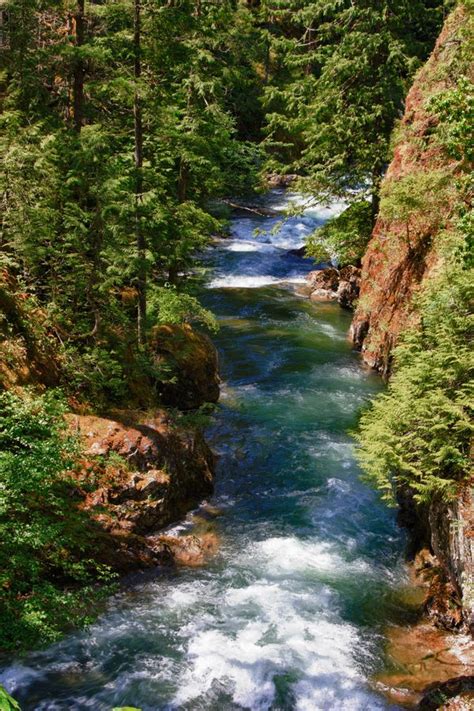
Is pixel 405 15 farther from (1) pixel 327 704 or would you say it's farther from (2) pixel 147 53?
(1) pixel 327 704

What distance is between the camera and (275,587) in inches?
388

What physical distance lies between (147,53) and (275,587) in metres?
11.4

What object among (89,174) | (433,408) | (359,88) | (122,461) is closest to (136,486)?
(122,461)

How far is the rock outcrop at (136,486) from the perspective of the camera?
1002 centimetres

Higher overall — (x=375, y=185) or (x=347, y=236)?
(x=375, y=185)

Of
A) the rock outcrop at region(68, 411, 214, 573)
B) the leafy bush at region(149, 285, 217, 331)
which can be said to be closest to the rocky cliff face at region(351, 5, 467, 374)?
the leafy bush at region(149, 285, 217, 331)

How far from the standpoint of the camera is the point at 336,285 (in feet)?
93.3

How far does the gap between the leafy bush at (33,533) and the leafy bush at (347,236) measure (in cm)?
1833

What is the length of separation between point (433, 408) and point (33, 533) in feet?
21.0

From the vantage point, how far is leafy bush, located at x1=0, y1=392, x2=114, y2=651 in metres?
6.57

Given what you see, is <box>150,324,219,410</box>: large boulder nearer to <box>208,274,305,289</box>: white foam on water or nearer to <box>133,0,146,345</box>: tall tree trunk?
<box>133,0,146,345</box>: tall tree trunk

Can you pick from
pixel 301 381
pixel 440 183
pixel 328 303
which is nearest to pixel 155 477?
pixel 301 381

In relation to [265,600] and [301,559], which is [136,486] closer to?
[265,600]

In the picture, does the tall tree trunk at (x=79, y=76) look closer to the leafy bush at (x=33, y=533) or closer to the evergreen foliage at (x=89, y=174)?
the evergreen foliage at (x=89, y=174)
